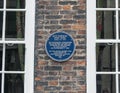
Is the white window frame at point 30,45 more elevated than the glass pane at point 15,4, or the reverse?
the glass pane at point 15,4

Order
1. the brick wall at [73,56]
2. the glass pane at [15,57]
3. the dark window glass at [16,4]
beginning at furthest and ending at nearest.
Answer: the dark window glass at [16,4], the glass pane at [15,57], the brick wall at [73,56]

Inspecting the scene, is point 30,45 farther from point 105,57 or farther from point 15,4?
point 105,57

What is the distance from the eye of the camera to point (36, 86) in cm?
815

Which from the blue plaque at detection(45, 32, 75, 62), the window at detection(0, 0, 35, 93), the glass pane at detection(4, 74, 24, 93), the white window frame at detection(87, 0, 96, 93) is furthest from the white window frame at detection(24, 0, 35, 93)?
the white window frame at detection(87, 0, 96, 93)

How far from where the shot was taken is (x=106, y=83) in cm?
823

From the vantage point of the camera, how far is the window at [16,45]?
26.9 ft

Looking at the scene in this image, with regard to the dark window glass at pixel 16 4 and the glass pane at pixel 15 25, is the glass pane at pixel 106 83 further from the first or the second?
the dark window glass at pixel 16 4

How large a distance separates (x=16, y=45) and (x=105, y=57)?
4.86ft

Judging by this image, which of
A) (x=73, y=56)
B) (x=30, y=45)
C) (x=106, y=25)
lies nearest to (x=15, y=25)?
(x=30, y=45)

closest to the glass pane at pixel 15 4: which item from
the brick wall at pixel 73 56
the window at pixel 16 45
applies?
the window at pixel 16 45

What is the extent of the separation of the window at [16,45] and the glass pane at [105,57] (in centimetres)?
109

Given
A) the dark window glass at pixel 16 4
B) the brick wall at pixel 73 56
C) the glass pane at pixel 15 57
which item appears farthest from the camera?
the dark window glass at pixel 16 4

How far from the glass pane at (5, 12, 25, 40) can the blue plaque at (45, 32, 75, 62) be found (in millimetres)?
501

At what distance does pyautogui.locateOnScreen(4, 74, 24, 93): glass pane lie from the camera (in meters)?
8.23
